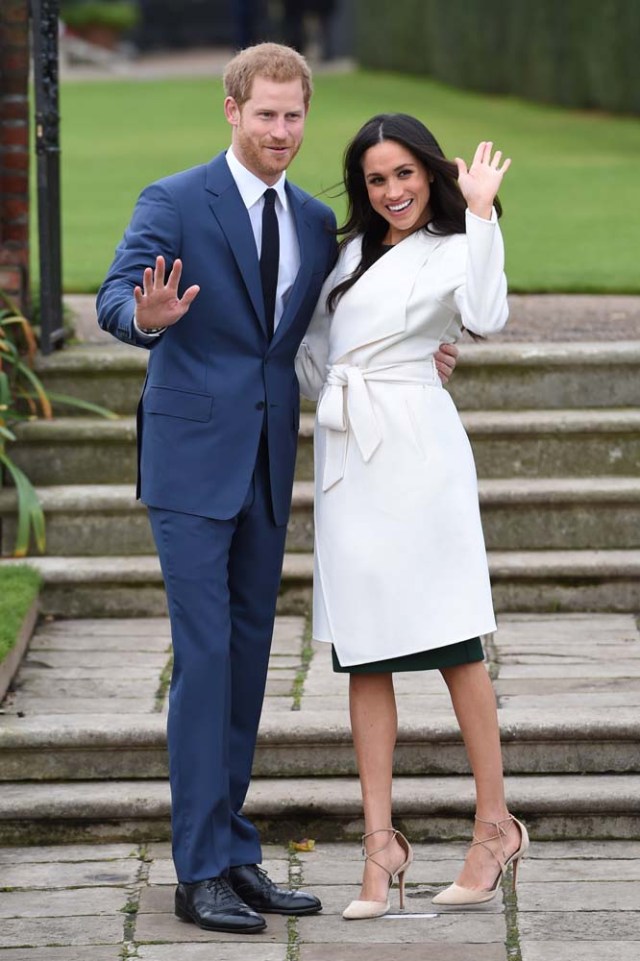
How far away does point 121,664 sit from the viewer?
207 inches

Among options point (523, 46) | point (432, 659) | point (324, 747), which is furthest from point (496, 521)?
point (523, 46)

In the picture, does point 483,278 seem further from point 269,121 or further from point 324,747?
point 324,747

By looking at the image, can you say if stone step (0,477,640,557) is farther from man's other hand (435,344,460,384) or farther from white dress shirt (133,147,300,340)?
white dress shirt (133,147,300,340)

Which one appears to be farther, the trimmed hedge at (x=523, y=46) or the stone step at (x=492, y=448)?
the trimmed hedge at (x=523, y=46)

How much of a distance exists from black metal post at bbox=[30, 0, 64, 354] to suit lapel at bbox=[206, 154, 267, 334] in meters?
2.77

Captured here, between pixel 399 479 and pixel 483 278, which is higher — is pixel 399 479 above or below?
below

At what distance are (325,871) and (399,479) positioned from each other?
102cm

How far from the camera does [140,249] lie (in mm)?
3746

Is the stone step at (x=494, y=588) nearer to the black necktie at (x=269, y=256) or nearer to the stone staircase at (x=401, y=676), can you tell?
the stone staircase at (x=401, y=676)

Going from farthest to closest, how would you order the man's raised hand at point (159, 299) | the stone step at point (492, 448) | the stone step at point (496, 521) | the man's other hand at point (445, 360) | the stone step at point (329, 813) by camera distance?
the stone step at point (492, 448)
the stone step at point (496, 521)
the stone step at point (329, 813)
the man's other hand at point (445, 360)
the man's raised hand at point (159, 299)

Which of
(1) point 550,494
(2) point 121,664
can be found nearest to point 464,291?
(2) point 121,664

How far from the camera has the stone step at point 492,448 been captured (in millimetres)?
6281

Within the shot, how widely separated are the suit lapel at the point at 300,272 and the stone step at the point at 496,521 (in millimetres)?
2226

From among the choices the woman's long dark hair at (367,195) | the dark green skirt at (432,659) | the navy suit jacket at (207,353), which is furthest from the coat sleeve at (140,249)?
the dark green skirt at (432,659)
